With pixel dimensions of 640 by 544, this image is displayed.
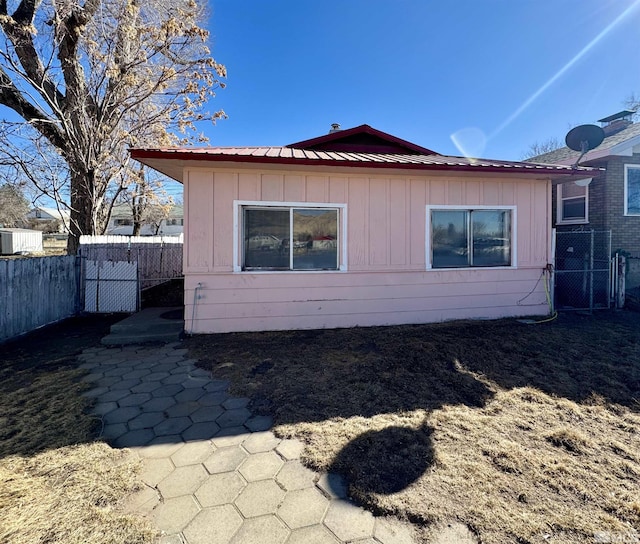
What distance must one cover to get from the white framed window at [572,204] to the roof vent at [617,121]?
300 cm

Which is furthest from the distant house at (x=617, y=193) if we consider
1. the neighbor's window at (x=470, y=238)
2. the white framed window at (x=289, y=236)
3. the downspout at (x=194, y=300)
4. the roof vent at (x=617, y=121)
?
the downspout at (x=194, y=300)

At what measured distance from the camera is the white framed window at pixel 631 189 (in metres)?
8.56

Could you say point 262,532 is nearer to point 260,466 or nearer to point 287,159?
point 260,466

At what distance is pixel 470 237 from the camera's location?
6.25 m

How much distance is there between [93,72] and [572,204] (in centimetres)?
1401

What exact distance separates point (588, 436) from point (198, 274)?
197 inches

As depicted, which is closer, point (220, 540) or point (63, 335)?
point (220, 540)

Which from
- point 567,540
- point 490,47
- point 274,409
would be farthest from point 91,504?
point 490,47

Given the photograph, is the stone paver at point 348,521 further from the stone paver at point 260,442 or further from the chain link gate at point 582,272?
the chain link gate at point 582,272

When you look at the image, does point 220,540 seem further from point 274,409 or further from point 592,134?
point 592,134

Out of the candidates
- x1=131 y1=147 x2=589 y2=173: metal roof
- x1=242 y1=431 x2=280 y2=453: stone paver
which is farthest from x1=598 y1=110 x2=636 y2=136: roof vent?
x1=242 y1=431 x2=280 y2=453: stone paver

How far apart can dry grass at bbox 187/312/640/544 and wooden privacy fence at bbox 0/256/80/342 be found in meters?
3.02

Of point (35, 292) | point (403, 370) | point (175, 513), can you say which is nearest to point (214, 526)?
point (175, 513)

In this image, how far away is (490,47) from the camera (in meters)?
8.62
